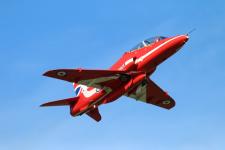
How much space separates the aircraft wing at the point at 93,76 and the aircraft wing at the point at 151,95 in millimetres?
2518

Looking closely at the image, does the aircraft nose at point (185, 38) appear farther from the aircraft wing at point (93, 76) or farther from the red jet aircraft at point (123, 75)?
the aircraft wing at point (93, 76)

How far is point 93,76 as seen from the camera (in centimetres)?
4456

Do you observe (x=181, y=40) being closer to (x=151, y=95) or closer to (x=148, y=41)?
(x=148, y=41)

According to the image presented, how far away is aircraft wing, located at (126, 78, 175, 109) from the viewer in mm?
47500

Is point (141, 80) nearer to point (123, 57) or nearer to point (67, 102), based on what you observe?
point (123, 57)

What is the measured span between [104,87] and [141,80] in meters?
3.68

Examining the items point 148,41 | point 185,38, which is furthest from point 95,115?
point 185,38

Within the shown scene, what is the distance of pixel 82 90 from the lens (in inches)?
1937

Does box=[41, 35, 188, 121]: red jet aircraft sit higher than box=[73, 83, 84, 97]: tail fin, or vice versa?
box=[73, 83, 84, 97]: tail fin

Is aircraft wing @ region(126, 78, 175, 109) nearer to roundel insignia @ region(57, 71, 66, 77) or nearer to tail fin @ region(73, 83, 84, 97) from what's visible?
tail fin @ region(73, 83, 84, 97)

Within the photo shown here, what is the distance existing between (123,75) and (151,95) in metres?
7.42

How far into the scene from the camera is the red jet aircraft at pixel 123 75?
42.5 meters

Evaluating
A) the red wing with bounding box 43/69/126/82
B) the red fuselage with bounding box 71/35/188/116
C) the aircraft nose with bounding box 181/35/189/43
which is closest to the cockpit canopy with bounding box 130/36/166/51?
the red fuselage with bounding box 71/35/188/116

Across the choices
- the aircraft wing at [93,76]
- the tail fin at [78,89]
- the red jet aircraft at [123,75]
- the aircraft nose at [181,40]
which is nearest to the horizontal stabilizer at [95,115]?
the tail fin at [78,89]
